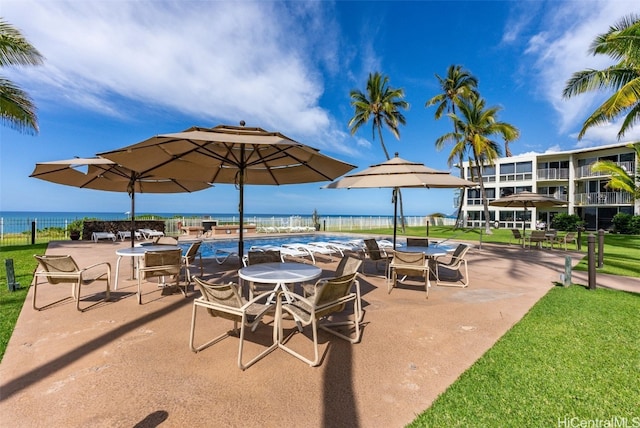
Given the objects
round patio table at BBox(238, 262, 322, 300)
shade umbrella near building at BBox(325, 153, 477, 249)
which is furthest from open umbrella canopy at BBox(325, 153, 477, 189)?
round patio table at BBox(238, 262, 322, 300)

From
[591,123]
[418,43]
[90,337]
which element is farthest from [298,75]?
[90,337]

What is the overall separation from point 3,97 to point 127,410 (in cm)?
1274

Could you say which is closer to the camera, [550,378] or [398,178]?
[550,378]

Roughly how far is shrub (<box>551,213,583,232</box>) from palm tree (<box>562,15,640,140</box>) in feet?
57.5

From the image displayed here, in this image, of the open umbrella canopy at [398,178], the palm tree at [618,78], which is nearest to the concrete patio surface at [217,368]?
the open umbrella canopy at [398,178]

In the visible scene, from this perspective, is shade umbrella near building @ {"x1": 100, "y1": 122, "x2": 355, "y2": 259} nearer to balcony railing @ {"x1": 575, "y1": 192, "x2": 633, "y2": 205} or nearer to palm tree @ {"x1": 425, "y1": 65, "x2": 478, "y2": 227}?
palm tree @ {"x1": 425, "y1": 65, "x2": 478, "y2": 227}

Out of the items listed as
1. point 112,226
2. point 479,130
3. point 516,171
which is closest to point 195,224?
point 112,226

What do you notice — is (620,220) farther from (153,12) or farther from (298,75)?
(153,12)

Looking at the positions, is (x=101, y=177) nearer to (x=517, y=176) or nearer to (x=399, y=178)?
(x=399, y=178)

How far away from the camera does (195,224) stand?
19578mm

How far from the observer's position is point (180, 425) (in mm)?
2084

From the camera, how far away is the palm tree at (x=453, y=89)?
24.2 meters

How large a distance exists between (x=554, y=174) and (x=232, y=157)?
3163 cm

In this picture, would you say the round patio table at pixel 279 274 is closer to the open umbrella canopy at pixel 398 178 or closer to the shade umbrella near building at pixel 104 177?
the open umbrella canopy at pixel 398 178
